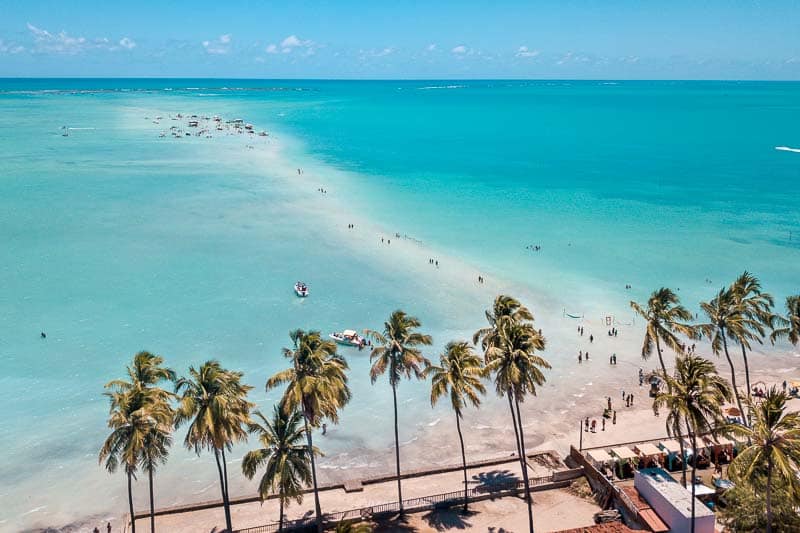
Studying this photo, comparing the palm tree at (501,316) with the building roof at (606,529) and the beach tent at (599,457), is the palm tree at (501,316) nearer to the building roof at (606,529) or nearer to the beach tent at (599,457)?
the building roof at (606,529)

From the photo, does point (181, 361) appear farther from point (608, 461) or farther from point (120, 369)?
point (608, 461)

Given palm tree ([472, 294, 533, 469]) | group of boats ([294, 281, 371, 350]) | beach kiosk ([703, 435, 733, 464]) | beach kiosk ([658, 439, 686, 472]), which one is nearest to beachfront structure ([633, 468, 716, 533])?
beach kiosk ([658, 439, 686, 472])

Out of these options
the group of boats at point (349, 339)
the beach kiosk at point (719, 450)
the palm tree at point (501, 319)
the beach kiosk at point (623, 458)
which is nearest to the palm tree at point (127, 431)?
the palm tree at point (501, 319)

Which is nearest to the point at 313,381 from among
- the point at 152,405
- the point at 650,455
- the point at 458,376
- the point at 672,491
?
the point at 152,405

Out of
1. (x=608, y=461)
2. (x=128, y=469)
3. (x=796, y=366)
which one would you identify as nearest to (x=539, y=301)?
(x=796, y=366)

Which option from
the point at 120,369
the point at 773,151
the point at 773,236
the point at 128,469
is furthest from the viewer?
the point at 773,151

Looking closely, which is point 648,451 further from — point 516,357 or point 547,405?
point 516,357
